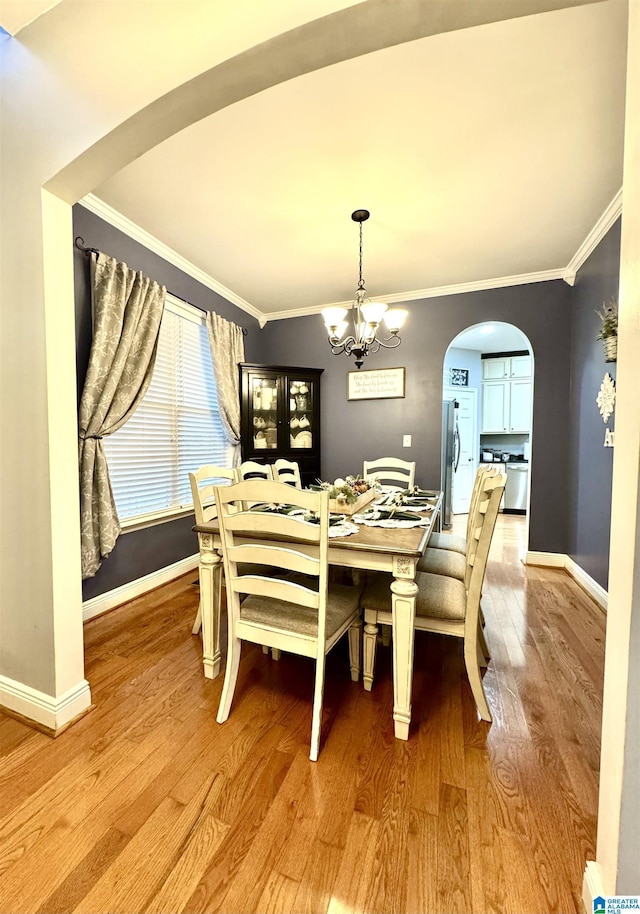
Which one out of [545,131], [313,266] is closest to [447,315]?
[313,266]

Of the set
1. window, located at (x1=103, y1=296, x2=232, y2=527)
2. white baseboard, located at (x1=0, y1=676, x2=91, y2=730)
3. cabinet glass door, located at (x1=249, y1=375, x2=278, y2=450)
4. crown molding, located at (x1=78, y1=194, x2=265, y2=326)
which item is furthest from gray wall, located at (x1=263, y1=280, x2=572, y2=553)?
white baseboard, located at (x1=0, y1=676, x2=91, y2=730)

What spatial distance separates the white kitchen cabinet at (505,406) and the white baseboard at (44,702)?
6521 mm

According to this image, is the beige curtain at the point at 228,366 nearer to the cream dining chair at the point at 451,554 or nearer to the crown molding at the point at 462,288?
the crown molding at the point at 462,288

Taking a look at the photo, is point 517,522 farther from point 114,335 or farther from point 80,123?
point 80,123

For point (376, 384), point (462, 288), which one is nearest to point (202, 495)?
point (376, 384)

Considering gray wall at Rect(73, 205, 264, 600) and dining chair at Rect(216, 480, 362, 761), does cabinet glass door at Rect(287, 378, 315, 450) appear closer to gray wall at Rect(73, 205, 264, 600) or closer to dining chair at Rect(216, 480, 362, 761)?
gray wall at Rect(73, 205, 264, 600)

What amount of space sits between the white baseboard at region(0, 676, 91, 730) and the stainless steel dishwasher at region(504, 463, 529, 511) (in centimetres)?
613

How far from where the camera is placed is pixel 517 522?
219 inches

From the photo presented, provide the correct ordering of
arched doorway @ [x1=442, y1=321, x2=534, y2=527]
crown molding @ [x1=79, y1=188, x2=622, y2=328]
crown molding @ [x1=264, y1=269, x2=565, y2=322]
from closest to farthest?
crown molding @ [x1=79, y1=188, x2=622, y2=328] → crown molding @ [x1=264, y1=269, x2=565, y2=322] → arched doorway @ [x1=442, y1=321, x2=534, y2=527]

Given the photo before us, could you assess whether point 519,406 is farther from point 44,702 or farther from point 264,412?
point 44,702

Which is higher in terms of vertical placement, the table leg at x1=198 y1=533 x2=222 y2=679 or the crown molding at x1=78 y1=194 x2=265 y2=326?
the crown molding at x1=78 y1=194 x2=265 y2=326

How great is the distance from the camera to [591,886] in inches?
35.0

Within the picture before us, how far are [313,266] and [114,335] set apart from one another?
1747 millimetres

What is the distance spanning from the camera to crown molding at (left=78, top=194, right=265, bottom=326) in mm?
2307
